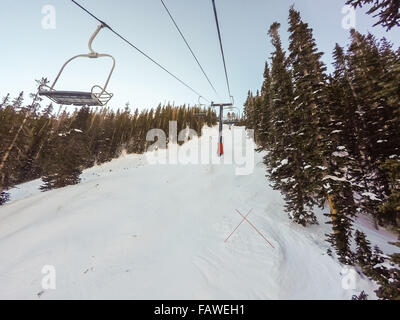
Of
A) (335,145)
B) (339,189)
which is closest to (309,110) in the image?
(335,145)

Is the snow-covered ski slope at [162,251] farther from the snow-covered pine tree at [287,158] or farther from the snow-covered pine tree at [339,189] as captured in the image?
the snow-covered pine tree at [287,158]

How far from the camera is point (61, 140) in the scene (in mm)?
17734

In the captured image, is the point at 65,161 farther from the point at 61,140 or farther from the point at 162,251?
the point at 162,251

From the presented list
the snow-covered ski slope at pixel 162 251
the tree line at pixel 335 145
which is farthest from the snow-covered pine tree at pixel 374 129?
the snow-covered ski slope at pixel 162 251

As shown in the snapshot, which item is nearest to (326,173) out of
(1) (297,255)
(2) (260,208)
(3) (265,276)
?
(1) (297,255)

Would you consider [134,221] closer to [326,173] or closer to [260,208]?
[260,208]

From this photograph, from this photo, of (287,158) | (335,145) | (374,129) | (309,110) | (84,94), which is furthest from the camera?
(374,129)

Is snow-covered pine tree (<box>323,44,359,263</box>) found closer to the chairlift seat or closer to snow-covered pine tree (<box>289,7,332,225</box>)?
snow-covered pine tree (<box>289,7,332,225</box>)

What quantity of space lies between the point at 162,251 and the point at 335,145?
902 cm

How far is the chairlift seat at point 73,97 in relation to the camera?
17.9 feet

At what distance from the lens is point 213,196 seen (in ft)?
42.5

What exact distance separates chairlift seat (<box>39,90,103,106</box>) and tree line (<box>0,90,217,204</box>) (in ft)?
35.3

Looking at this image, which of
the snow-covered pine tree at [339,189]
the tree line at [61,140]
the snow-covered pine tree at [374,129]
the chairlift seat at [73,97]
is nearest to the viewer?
the chairlift seat at [73,97]

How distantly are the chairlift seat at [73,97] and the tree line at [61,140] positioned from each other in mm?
10749
